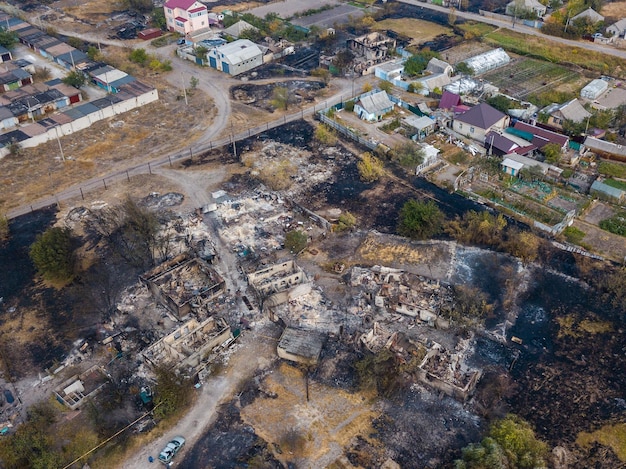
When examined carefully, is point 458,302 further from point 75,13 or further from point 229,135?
point 75,13

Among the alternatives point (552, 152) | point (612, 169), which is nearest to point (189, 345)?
point (552, 152)

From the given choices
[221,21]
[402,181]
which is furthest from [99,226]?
[221,21]

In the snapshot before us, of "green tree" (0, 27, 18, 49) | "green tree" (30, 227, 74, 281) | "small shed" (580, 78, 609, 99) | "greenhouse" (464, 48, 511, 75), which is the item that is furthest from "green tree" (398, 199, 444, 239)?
"green tree" (0, 27, 18, 49)

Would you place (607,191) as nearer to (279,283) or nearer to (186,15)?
(279,283)

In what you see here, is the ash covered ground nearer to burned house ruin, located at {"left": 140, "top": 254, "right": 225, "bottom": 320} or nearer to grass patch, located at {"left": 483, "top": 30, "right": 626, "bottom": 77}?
burned house ruin, located at {"left": 140, "top": 254, "right": 225, "bottom": 320}

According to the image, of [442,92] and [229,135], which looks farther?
[442,92]
